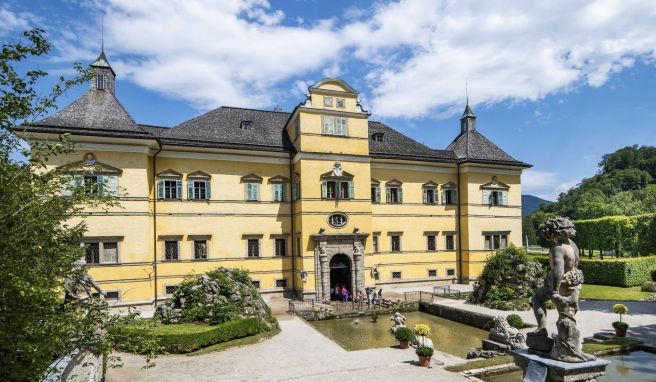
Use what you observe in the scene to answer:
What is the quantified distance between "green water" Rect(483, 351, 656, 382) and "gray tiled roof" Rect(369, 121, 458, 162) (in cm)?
2088

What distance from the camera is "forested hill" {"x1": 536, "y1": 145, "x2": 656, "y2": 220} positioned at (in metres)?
78.5

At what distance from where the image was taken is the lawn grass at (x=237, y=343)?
54.5 ft

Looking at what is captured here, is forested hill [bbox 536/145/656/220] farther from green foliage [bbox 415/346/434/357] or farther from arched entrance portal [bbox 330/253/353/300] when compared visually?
green foliage [bbox 415/346/434/357]

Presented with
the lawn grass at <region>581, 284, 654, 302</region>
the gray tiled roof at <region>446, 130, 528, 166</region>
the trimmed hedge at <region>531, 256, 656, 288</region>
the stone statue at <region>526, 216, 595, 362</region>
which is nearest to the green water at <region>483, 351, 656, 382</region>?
the stone statue at <region>526, 216, 595, 362</region>

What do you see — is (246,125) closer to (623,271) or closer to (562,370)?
(562,370)

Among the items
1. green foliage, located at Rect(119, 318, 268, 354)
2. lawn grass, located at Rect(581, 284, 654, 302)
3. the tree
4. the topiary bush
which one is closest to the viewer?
the tree

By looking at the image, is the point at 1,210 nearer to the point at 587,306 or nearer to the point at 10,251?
the point at 10,251

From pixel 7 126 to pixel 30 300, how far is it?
2.88m

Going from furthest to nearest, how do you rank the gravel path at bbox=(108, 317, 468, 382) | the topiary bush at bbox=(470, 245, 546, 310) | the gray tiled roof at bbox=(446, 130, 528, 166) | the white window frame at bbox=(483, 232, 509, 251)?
the gray tiled roof at bbox=(446, 130, 528, 166)
the white window frame at bbox=(483, 232, 509, 251)
the topiary bush at bbox=(470, 245, 546, 310)
the gravel path at bbox=(108, 317, 468, 382)

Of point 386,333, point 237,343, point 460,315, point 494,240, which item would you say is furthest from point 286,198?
point 494,240

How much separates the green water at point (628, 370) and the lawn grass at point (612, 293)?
14.8m

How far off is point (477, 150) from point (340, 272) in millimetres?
17969

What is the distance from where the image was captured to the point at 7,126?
6.18 metres

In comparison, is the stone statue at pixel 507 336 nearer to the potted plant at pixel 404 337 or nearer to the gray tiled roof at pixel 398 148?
the potted plant at pixel 404 337
